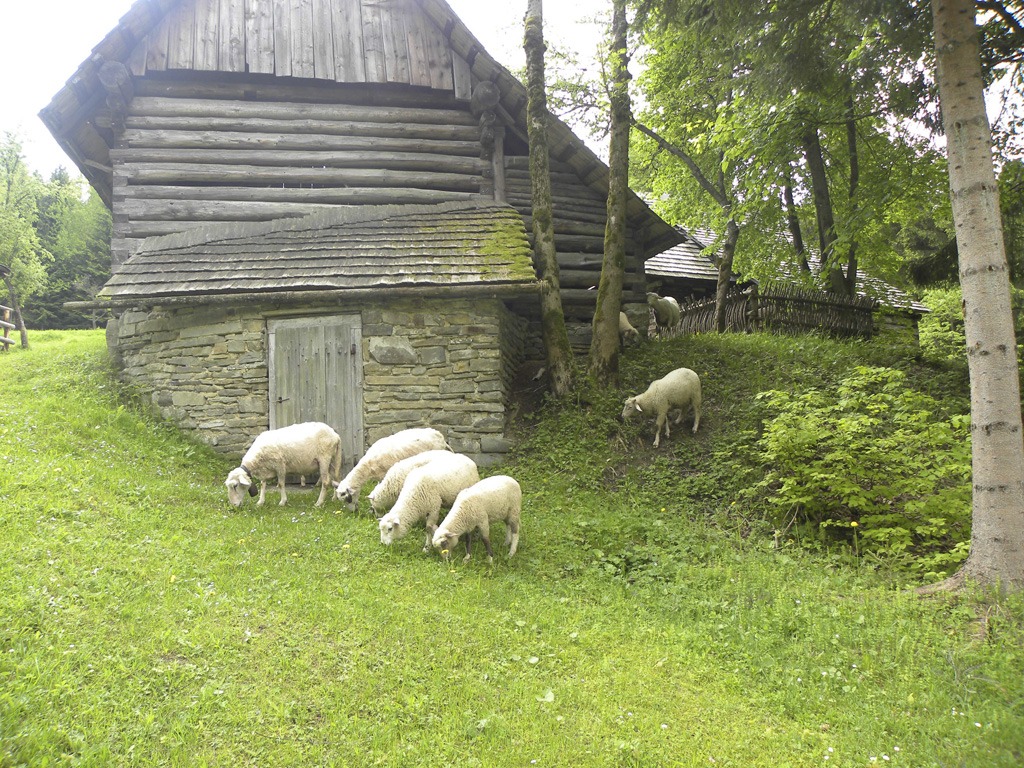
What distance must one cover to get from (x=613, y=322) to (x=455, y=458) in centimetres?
525

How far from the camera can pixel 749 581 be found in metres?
6.09

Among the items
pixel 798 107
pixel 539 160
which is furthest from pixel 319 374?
pixel 798 107

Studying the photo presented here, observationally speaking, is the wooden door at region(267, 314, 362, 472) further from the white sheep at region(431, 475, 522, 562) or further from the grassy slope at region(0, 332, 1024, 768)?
the white sheep at region(431, 475, 522, 562)

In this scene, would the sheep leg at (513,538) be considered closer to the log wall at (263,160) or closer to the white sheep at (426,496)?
the white sheep at (426,496)

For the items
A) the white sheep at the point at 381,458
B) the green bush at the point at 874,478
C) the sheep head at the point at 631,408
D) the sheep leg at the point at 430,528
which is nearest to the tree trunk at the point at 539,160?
the sheep head at the point at 631,408

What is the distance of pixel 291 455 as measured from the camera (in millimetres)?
8477

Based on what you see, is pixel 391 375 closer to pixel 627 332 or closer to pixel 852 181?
pixel 627 332

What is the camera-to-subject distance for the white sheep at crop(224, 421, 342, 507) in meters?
8.34

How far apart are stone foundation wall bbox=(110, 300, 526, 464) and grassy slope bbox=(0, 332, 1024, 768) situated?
2304 mm

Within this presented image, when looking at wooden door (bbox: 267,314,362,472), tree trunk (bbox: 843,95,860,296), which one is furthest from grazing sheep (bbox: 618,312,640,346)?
wooden door (bbox: 267,314,362,472)

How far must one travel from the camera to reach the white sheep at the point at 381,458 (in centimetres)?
796

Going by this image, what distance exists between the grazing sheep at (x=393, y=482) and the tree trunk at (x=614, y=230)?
467 centimetres

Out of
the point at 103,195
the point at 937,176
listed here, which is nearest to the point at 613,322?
the point at 937,176

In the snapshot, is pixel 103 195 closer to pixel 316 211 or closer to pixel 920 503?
pixel 316 211
